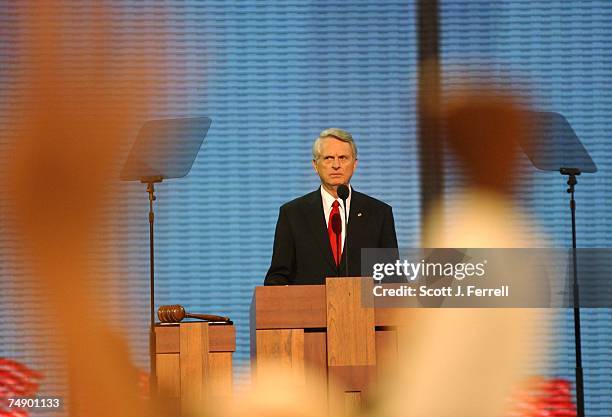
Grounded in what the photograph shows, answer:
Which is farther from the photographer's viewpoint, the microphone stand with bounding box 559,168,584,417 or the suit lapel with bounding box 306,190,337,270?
the microphone stand with bounding box 559,168,584,417

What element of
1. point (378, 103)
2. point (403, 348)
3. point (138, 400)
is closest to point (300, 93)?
point (378, 103)

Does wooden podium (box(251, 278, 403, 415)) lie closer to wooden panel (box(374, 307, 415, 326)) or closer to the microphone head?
wooden panel (box(374, 307, 415, 326))

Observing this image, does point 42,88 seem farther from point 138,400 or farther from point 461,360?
point 461,360

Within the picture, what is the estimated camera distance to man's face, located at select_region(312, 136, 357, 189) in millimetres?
4801

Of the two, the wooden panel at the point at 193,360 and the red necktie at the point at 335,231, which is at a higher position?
the red necktie at the point at 335,231

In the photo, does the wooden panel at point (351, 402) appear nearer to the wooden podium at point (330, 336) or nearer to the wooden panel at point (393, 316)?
the wooden podium at point (330, 336)

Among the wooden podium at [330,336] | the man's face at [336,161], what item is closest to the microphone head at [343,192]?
the wooden podium at [330,336]

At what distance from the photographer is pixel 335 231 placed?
15.5 feet

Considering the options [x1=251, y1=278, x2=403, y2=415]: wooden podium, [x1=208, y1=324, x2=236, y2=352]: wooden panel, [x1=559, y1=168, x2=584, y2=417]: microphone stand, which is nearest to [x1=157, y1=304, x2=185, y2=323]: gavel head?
[x1=208, y1=324, x2=236, y2=352]: wooden panel

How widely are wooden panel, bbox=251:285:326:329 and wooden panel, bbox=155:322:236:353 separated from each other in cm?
48

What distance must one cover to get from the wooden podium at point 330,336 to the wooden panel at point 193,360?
1.39 feet

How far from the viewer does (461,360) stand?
4.46 meters

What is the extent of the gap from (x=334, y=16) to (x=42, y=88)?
1.53 m

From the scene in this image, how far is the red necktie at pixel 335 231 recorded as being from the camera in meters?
4.68
